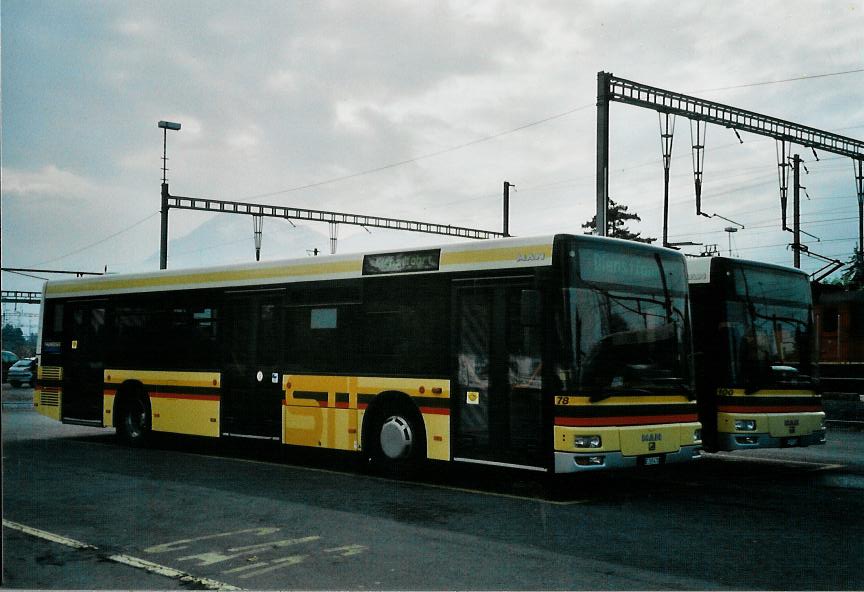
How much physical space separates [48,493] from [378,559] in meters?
5.23

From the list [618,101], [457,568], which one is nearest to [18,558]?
[457,568]

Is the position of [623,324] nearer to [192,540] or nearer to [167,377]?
[192,540]

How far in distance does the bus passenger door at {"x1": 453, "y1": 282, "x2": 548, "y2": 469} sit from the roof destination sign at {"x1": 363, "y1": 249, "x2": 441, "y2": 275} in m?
0.67

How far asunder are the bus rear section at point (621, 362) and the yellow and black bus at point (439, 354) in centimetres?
2

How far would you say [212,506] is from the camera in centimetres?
972

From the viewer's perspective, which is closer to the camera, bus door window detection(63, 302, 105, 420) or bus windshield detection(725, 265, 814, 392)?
bus windshield detection(725, 265, 814, 392)

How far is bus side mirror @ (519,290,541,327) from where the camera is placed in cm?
1017

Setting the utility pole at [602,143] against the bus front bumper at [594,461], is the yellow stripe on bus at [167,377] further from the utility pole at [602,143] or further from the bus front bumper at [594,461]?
the utility pole at [602,143]

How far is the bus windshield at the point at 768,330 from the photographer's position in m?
12.7

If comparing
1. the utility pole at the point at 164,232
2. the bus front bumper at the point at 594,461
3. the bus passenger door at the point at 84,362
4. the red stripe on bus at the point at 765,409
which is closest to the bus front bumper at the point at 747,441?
the red stripe on bus at the point at 765,409

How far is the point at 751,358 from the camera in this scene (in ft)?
41.9

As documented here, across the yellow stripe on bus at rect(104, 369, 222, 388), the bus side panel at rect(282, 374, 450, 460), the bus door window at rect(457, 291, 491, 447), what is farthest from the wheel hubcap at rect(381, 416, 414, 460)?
the yellow stripe on bus at rect(104, 369, 222, 388)

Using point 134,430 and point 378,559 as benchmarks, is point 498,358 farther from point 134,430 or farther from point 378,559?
point 134,430

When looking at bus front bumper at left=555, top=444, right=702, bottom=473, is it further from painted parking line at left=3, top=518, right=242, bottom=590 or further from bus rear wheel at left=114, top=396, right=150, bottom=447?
bus rear wheel at left=114, top=396, right=150, bottom=447
